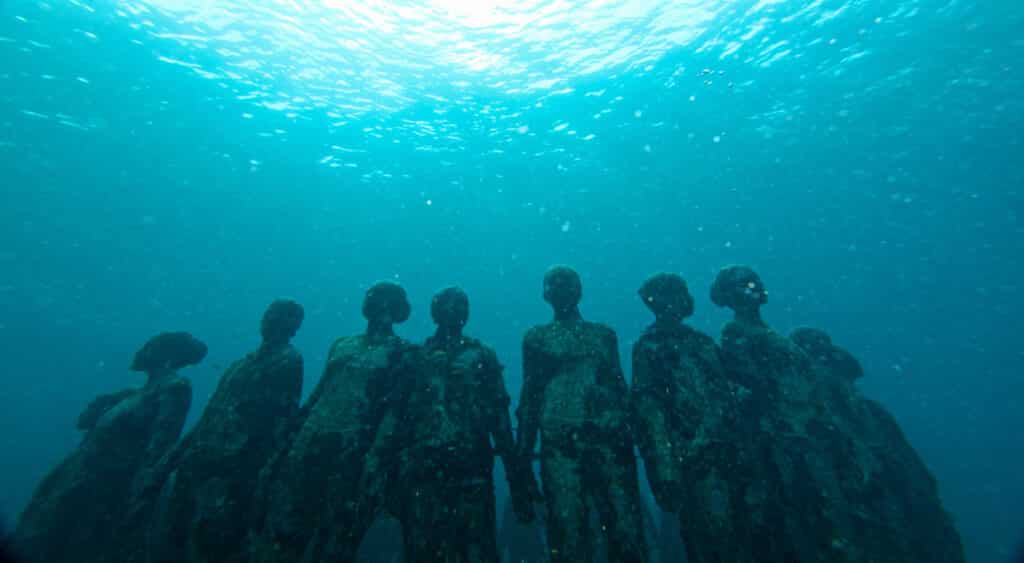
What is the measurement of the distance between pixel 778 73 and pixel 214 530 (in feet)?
93.0

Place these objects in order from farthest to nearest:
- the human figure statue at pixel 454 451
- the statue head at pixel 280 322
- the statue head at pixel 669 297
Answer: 1. the statue head at pixel 280 322
2. the statue head at pixel 669 297
3. the human figure statue at pixel 454 451

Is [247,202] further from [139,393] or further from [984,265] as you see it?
[984,265]

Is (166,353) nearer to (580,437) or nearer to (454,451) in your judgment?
(454,451)

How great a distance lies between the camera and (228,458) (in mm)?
4387

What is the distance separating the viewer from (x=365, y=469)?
4145mm

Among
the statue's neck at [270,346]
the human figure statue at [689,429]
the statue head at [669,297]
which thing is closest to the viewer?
the human figure statue at [689,429]

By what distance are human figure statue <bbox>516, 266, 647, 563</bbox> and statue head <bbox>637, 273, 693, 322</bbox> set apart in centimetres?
84

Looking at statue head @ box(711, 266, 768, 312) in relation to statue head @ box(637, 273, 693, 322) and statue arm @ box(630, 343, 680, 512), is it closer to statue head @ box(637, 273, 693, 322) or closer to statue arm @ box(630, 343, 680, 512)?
statue head @ box(637, 273, 693, 322)

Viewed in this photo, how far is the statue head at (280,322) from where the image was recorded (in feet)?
18.7

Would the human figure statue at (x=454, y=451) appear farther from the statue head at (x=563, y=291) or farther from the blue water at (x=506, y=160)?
the blue water at (x=506, y=160)

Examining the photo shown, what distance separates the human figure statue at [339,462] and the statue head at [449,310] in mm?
614

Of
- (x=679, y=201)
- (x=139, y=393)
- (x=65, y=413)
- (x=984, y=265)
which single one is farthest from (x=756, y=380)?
(x=65, y=413)

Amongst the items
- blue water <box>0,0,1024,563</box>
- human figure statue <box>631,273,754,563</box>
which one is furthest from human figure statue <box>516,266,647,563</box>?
blue water <box>0,0,1024,563</box>

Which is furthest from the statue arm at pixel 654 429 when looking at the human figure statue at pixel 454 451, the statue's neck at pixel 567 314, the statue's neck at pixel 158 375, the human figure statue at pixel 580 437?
the statue's neck at pixel 158 375
